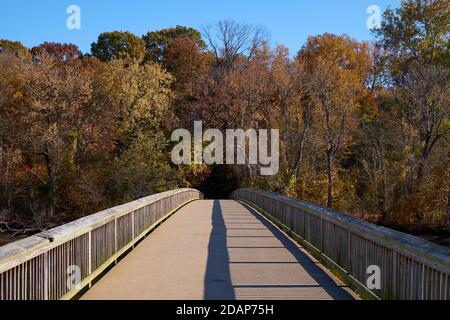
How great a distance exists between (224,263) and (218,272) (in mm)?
943

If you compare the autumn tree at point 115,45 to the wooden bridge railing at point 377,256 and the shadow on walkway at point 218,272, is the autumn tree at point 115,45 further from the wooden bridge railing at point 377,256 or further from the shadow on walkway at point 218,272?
the wooden bridge railing at point 377,256

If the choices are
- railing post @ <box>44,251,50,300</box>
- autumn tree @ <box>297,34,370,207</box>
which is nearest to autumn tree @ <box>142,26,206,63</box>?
autumn tree @ <box>297,34,370,207</box>

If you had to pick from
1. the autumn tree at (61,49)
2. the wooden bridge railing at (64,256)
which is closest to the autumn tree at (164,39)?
the autumn tree at (61,49)

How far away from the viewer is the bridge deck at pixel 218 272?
7.92 metres

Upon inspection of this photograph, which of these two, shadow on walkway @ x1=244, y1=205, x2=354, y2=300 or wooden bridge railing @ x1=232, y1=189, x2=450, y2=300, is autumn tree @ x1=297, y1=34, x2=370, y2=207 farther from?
wooden bridge railing @ x1=232, y1=189, x2=450, y2=300

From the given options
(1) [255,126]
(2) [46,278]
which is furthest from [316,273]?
(1) [255,126]

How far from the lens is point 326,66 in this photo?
52.5 m

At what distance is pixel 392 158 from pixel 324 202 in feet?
24.0

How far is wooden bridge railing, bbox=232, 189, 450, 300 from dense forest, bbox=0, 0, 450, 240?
84.9 feet

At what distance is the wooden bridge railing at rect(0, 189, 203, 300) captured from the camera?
219 inches

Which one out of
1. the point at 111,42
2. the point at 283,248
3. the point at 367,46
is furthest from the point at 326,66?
the point at 283,248

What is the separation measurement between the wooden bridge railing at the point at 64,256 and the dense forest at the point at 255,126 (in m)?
27.8
